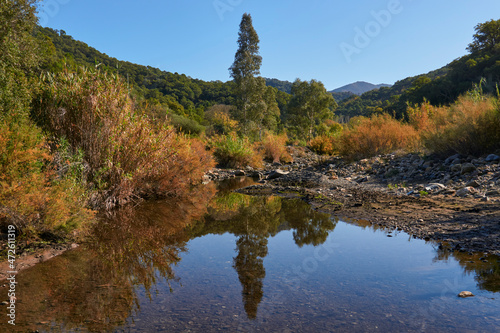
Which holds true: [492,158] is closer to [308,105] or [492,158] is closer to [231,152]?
[231,152]

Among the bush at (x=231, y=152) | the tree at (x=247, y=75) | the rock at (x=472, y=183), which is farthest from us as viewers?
the tree at (x=247, y=75)

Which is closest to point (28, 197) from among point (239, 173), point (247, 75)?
point (239, 173)

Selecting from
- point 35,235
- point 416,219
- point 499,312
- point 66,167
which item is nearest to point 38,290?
point 35,235

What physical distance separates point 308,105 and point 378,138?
2408 cm

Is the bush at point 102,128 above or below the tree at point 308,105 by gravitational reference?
below

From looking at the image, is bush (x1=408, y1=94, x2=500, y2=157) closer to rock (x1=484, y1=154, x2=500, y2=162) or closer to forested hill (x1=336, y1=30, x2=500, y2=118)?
rock (x1=484, y1=154, x2=500, y2=162)

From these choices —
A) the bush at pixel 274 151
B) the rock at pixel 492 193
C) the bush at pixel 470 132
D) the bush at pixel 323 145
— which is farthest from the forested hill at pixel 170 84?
the rock at pixel 492 193

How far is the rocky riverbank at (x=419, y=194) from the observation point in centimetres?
470

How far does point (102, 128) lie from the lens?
6.46 meters

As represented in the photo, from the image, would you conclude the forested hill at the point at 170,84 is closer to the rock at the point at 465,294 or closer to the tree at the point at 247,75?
the tree at the point at 247,75

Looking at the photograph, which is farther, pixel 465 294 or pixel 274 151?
pixel 274 151

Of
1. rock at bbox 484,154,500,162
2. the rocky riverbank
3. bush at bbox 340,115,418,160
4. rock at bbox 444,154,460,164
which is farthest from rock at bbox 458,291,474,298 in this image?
bush at bbox 340,115,418,160

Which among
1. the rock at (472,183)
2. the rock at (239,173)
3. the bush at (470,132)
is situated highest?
the bush at (470,132)

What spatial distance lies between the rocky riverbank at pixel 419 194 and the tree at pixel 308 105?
83.1 ft
